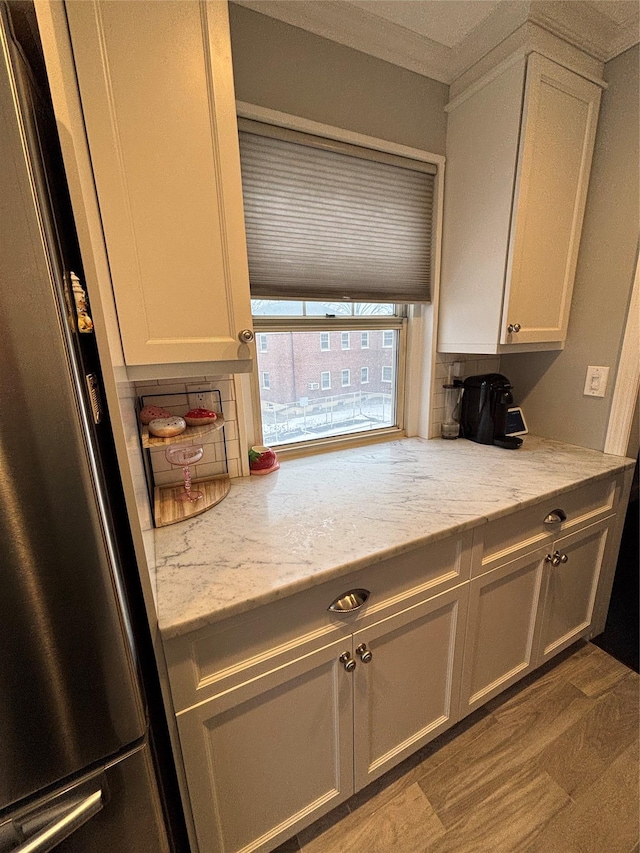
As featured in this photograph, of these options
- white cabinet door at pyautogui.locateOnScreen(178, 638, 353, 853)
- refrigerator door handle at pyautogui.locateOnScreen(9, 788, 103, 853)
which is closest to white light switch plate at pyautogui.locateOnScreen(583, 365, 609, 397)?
white cabinet door at pyautogui.locateOnScreen(178, 638, 353, 853)

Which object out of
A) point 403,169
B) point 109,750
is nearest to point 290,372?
point 403,169

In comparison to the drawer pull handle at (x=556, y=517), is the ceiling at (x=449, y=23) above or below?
above

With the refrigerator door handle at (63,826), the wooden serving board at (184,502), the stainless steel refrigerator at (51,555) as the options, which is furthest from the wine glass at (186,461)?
the refrigerator door handle at (63,826)

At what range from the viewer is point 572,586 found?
1470 mm

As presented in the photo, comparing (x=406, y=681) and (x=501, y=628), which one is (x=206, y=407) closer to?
(x=406, y=681)

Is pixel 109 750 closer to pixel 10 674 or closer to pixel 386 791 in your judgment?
pixel 10 674

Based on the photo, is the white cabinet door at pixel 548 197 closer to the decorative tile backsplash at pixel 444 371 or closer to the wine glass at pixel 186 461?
the decorative tile backsplash at pixel 444 371

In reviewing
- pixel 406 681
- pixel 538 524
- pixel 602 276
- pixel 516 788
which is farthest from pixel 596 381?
pixel 516 788

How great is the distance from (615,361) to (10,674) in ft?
6.69

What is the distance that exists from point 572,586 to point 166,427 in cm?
170

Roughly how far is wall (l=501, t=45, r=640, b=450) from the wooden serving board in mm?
1590

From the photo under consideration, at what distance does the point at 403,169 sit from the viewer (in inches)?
56.7

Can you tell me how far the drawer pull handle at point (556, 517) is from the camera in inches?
50.3

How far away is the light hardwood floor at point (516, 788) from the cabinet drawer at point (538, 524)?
2.39 feet
